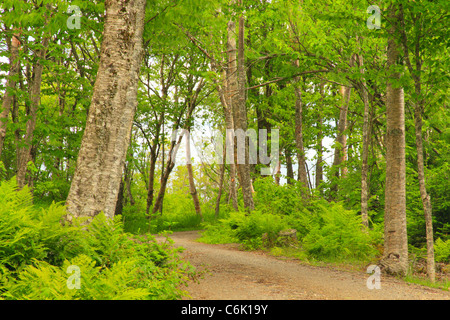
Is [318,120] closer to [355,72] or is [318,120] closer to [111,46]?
[355,72]

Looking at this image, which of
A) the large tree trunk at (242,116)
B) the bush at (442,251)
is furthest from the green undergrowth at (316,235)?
the bush at (442,251)

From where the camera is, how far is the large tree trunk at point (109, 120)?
5746 millimetres

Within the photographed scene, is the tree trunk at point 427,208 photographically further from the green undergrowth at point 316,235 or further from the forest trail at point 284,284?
the green undergrowth at point 316,235

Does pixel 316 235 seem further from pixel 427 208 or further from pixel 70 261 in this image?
pixel 70 261

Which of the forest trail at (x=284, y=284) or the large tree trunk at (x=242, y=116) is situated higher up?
the large tree trunk at (x=242, y=116)

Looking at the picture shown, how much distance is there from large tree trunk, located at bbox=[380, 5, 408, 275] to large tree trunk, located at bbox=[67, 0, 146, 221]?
5440mm

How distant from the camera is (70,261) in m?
4.30

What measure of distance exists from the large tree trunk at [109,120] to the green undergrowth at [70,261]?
739 mm

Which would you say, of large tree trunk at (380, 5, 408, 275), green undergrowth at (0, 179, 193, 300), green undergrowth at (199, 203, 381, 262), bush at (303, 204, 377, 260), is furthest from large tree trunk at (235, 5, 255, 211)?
green undergrowth at (0, 179, 193, 300)

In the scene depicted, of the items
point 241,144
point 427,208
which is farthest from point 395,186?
point 241,144

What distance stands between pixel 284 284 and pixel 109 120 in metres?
4.00

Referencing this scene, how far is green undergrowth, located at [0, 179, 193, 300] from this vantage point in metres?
3.58

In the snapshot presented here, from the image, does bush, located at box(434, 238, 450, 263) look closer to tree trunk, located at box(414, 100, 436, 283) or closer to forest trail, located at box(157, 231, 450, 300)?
tree trunk, located at box(414, 100, 436, 283)

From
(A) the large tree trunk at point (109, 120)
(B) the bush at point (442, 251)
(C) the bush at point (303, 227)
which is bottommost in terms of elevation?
(B) the bush at point (442, 251)
